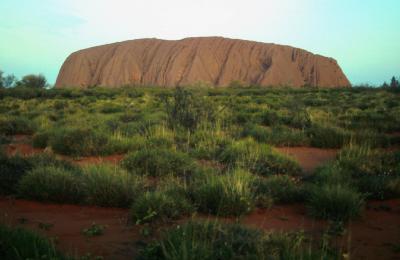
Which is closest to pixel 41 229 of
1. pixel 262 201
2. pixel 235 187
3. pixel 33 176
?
pixel 33 176

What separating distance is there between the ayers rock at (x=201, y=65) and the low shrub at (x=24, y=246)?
71618mm

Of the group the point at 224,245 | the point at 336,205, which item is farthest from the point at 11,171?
the point at 336,205

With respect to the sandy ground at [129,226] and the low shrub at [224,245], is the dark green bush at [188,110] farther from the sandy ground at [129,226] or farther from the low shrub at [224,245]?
the low shrub at [224,245]

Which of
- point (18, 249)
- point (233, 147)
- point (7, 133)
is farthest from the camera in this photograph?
point (7, 133)

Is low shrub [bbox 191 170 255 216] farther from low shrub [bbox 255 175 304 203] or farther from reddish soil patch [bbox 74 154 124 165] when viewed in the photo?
reddish soil patch [bbox 74 154 124 165]

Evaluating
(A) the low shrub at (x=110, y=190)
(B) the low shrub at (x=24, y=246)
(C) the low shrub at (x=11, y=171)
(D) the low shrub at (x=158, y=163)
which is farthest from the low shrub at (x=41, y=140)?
(B) the low shrub at (x=24, y=246)

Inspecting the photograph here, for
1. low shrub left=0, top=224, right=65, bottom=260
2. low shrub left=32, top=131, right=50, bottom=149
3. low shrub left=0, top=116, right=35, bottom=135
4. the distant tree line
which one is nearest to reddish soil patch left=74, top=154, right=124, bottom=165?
low shrub left=32, top=131, right=50, bottom=149

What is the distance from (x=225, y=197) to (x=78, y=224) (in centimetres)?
149

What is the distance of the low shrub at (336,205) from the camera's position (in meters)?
4.37

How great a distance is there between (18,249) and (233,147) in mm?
4778

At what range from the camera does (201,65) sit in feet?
256

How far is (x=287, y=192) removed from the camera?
5207 millimetres

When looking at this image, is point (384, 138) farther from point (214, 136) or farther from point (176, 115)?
point (176, 115)

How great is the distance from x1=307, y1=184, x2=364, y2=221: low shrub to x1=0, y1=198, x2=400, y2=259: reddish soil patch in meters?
0.09
